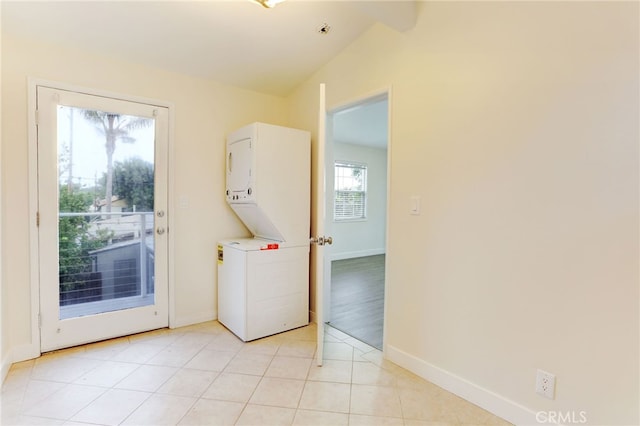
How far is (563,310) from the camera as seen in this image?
1.45 meters

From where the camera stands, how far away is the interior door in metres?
2.27

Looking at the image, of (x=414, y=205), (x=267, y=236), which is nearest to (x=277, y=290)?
(x=267, y=236)

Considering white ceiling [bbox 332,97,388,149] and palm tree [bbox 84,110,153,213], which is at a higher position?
white ceiling [bbox 332,97,388,149]

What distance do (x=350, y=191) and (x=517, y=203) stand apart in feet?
15.4

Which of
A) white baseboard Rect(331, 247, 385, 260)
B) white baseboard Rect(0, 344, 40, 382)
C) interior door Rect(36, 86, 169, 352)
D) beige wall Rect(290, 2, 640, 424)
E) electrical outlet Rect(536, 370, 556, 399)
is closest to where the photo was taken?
beige wall Rect(290, 2, 640, 424)

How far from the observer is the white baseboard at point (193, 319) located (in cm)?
281

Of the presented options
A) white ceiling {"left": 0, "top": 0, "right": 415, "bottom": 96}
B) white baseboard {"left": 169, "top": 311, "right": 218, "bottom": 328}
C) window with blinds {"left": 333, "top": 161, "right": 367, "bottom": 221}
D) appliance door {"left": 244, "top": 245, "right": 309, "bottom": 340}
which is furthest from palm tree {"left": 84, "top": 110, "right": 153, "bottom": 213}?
window with blinds {"left": 333, "top": 161, "right": 367, "bottom": 221}

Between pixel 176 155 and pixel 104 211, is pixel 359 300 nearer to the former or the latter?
pixel 176 155

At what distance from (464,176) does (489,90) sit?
1.58 ft

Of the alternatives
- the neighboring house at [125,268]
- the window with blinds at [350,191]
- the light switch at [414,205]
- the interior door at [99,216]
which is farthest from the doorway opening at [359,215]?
the neighboring house at [125,268]

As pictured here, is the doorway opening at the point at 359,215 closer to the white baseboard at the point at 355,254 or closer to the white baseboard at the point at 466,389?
the white baseboard at the point at 355,254

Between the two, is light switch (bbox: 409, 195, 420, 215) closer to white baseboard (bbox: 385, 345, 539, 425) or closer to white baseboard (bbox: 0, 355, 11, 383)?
white baseboard (bbox: 385, 345, 539, 425)

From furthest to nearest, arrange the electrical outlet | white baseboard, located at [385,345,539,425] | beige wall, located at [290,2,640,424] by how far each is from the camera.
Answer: white baseboard, located at [385,345,539,425]
the electrical outlet
beige wall, located at [290,2,640,424]

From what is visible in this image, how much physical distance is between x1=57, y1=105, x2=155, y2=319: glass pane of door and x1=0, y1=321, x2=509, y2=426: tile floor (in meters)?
0.41
